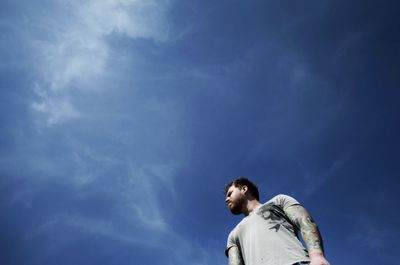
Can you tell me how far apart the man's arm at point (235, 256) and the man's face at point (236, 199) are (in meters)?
0.83

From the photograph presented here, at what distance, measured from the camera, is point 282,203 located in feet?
15.8

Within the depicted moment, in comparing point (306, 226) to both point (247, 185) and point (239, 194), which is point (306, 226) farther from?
point (247, 185)

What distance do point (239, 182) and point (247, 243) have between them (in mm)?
1663

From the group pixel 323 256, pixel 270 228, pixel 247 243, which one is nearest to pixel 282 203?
pixel 270 228

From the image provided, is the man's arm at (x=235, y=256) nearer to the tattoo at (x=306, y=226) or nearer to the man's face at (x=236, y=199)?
the man's face at (x=236, y=199)

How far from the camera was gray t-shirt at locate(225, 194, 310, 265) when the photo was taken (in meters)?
4.03

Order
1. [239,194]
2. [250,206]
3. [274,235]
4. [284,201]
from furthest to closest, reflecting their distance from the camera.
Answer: [239,194], [250,206], [284,201], [274,235]

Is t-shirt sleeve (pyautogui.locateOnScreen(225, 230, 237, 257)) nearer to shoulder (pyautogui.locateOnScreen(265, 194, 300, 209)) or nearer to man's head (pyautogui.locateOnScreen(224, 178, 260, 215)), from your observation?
man's head (pyautogui.locateOnScreen(224, 178, 260, 215))

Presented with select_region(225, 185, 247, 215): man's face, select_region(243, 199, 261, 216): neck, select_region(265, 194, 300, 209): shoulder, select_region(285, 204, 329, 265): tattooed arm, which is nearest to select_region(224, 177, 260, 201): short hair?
select_region(225, 185, 247, 215): man's face

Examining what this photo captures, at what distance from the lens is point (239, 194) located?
5.91 m

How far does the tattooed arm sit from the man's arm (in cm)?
122

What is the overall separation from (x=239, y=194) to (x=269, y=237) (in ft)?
5.19

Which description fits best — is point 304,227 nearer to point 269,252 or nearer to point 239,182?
point 269,252

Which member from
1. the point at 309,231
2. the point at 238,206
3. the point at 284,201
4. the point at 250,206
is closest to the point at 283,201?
the point at 284,201
